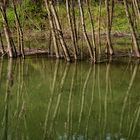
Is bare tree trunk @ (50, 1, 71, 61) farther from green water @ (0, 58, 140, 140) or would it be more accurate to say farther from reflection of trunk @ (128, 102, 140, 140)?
reflection of trunk @ (128, 102, 140, 140)

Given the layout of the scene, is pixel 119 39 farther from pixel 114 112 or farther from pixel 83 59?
pixel 114 112

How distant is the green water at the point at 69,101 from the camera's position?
11.2m

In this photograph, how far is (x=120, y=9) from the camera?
36656 millimetres

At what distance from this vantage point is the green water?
11.2m

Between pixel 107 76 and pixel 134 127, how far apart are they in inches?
269

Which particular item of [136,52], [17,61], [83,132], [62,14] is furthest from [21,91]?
[62,14]

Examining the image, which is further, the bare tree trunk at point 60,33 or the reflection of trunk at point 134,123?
the bare tree trunk at point 60,33

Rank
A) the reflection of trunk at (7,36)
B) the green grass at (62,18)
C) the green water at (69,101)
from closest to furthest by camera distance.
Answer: the green water at (69,101) → the reflection of trunk at (7,36) → the green grass at (62,18)

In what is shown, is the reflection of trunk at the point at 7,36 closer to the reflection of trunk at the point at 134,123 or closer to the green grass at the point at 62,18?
the green grass at the point at 62,18

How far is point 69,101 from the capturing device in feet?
47.3

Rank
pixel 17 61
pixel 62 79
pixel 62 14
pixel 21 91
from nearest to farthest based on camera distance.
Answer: pixel 21 91, pixel 62 79, pixel 17 61, pixel 62 14

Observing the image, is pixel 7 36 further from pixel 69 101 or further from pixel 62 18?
pixel 62 18

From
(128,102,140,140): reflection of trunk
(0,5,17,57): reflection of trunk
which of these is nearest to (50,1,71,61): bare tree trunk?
(0,5,17,57): reflection of trunk

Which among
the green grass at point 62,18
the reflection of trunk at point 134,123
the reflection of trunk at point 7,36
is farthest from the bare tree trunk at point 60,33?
the green grass at point 62,18
